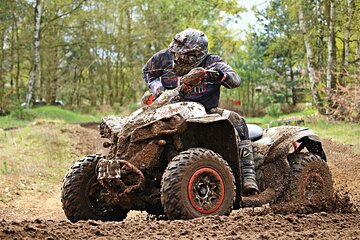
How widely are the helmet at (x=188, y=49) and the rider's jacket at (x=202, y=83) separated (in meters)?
0.11

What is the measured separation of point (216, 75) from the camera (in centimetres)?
639

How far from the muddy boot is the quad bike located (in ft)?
0.40

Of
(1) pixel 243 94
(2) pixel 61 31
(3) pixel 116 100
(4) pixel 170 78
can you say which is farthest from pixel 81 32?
(4) pixel 170 78

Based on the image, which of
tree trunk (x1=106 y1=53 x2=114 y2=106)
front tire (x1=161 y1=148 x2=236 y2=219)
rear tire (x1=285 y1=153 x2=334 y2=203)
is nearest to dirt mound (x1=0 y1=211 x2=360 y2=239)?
front tire (x1=161 y1=148 x2=236 y2=219)

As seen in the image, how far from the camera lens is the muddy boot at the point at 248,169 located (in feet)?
21.1

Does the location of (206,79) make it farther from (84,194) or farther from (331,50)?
(331,50)

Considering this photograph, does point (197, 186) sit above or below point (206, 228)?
above

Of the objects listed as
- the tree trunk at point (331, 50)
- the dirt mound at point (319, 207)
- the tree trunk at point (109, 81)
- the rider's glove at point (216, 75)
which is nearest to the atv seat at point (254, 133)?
the dirt mound at point (319, 207)

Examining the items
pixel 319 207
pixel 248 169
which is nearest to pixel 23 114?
pixel 248 169

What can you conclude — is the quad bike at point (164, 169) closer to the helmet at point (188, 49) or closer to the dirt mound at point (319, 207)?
the dirt mound at point (319, 207)

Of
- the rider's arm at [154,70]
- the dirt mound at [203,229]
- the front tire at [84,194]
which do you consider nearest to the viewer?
the dirt mound at [203,229]

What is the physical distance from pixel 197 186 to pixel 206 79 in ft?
3.96

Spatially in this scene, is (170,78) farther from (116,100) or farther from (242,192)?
(116,100)

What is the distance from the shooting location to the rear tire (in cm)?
723
